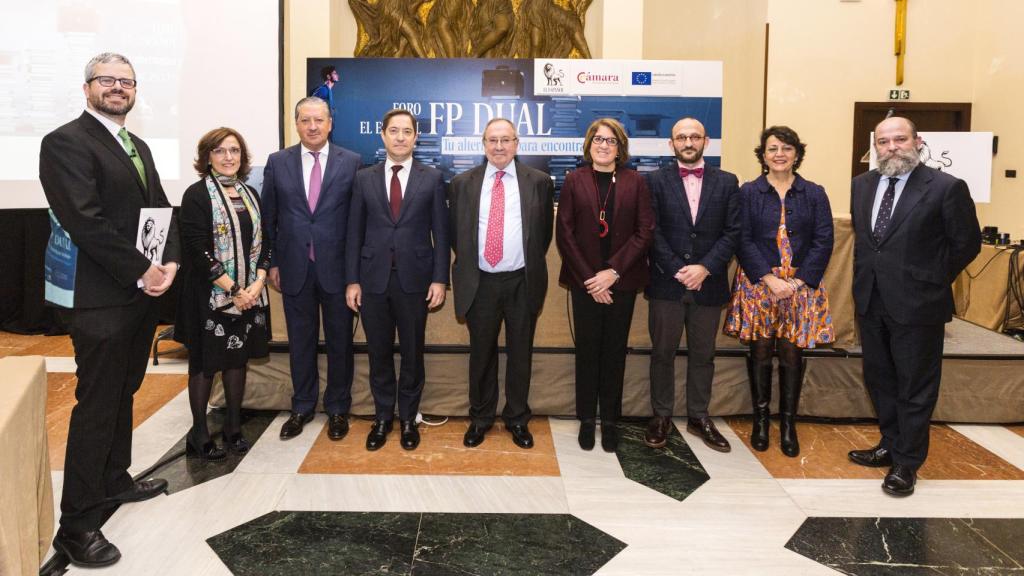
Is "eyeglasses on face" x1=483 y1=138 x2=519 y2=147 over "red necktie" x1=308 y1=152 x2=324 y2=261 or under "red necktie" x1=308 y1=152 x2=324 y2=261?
over

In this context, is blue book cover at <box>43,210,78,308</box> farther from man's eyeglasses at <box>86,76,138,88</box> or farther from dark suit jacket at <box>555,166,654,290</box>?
dark suit jacket at <box>555,166,654,290</box>

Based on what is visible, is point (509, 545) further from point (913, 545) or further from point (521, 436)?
point (913, 545)

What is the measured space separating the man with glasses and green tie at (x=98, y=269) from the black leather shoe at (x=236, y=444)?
0.75 m

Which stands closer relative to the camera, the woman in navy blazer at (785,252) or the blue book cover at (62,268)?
the blue book cover at (62,268)

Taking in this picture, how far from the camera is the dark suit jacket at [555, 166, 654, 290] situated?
289cm

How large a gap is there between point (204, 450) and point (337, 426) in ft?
1.92

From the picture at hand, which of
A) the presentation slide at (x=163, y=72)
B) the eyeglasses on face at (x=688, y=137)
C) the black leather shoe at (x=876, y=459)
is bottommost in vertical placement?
the black leather shoe at (x=876, y=459)

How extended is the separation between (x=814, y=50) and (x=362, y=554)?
6463mm

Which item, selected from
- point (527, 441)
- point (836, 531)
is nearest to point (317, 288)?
point (527, 441)

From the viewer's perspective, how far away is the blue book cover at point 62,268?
207cm

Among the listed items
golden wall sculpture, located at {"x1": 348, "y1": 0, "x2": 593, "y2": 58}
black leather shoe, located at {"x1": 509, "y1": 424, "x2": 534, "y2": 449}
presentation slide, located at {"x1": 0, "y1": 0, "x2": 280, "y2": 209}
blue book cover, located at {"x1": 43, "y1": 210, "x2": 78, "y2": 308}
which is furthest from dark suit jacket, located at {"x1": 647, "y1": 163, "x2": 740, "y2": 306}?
golden wall sculpture, located at {"x1": 348, "y1": 0, "x2": 593, "y2": 58}

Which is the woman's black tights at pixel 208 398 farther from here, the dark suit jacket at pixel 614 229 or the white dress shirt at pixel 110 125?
the dark suit jacket at pixel 614 229

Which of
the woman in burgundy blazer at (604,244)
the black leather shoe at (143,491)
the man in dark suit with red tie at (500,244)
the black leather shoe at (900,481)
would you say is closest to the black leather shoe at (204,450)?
the black leather shoe at (143,491)

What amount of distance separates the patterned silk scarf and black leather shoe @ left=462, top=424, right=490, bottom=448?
1.17 meters
